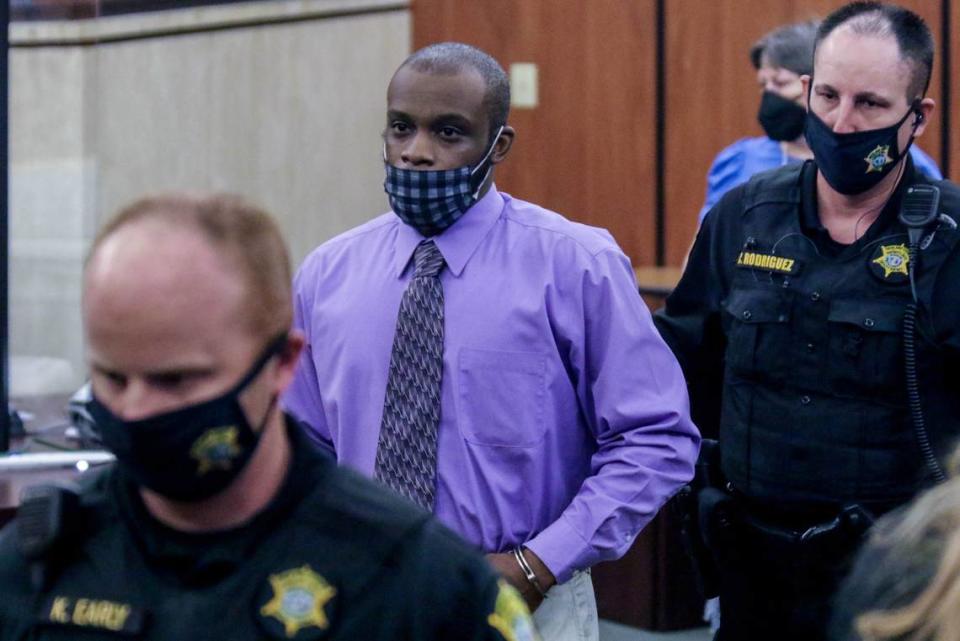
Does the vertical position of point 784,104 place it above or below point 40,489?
above

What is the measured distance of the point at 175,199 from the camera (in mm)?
1579

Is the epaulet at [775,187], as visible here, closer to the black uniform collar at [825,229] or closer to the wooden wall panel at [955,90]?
the black uniform collar at [825,229]

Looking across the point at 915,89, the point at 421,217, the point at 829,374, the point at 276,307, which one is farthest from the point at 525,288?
the point at 276,307

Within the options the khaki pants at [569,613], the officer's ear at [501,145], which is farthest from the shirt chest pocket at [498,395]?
the officer's ear at [501,145]

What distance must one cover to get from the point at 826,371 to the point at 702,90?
416 centimetres

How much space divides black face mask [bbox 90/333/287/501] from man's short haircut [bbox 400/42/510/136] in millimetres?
1260

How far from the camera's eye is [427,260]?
2.72m

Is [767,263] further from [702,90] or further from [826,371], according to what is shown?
[702,90]

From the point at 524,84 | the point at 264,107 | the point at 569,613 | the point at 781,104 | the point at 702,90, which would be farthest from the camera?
the point at 264,107

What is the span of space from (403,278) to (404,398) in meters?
0.22

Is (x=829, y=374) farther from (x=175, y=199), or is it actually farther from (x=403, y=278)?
(x=175, y=199)

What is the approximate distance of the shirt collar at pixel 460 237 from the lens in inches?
107

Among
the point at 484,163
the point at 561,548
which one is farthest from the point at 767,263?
the point at 561,548

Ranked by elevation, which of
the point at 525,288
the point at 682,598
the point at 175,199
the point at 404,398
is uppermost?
the point at 175,199
